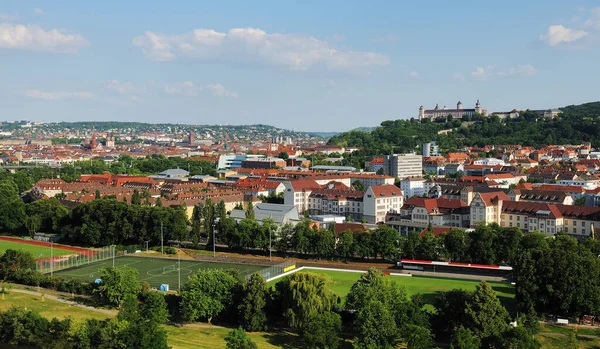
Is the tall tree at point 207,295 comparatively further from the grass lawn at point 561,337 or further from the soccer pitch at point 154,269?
the grass lawn at point 561,337

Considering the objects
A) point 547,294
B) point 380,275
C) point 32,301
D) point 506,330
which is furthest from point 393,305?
point 32,301

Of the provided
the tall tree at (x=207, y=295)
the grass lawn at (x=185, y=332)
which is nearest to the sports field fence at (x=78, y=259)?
the grass lawn at (x=185, y=332)

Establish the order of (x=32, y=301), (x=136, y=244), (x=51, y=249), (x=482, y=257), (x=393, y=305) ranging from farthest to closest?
(x=136, y=244) → (x=51, y=249) → (x=482, y=257) → (x=32, y=301) → (x=393, y=305)

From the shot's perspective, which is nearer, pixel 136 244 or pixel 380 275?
pixel 380 275

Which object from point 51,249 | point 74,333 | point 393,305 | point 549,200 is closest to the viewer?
point 74,333

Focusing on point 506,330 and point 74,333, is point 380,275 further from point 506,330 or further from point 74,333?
point 74,333

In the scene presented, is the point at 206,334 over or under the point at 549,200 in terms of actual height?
under
